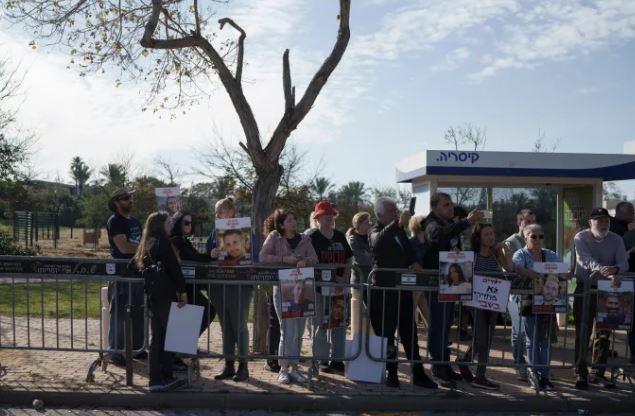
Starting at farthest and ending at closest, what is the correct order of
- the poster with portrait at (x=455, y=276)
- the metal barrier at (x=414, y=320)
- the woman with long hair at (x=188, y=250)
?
the woman with long hair at (x=188, y=250) < the metal barrier at (x=414, y=320) < the poster with portrait at (x=455, y=276)

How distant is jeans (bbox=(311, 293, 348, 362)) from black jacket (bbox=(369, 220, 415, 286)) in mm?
689

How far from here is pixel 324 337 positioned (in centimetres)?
702

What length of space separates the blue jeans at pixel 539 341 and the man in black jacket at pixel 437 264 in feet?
2.74

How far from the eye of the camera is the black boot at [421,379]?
6.63 meters

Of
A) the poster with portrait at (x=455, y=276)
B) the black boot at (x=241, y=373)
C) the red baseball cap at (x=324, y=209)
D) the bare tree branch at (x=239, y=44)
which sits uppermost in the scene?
the bare tree branch at (x=239, y=44)

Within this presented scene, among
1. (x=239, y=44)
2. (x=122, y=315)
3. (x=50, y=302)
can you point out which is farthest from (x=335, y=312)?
(x=50, y=302)

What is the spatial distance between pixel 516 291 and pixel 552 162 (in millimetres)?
4631

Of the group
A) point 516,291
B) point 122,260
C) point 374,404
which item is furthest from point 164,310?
point 516,291

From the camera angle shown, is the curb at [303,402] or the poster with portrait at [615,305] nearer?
the curb at [303,402]

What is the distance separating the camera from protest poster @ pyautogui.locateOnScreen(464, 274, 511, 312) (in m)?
6.43

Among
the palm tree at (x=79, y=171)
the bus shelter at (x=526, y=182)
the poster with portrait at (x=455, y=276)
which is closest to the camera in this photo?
the poster with portrait at (x=455, y=276)

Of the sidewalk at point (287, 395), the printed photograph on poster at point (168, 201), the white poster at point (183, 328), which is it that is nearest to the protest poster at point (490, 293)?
the sidewalk at point (287, 395)

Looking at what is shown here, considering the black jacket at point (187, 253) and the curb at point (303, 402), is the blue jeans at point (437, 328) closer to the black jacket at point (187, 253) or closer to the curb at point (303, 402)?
the curb at point (303, 402)

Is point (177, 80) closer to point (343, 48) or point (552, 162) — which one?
point (343, 48)
